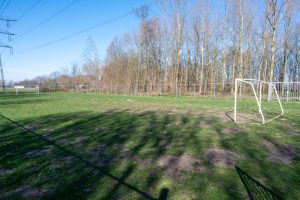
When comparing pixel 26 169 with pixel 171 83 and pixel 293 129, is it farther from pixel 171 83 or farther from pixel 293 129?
pixel 171 83

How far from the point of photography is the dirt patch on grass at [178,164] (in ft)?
13.5

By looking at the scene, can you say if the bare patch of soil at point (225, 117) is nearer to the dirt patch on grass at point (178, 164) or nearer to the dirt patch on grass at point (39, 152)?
the dirt patch on grass at point (178, 164)

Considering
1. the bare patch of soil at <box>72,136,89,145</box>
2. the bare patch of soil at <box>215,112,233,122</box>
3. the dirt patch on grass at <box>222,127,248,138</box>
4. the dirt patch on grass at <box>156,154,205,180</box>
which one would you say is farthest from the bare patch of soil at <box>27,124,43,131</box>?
the bare patch of soil at <box>215,112,233,122</box>

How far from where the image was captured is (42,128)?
8.24 metres

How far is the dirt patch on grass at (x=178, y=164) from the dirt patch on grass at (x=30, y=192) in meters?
1.93

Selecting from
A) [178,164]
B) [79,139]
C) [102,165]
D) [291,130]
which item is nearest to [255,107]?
[291,130]

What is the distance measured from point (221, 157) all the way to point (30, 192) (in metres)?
3.53

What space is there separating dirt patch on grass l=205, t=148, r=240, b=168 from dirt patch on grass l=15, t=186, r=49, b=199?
9.79 ft

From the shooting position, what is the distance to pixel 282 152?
5.34 meters

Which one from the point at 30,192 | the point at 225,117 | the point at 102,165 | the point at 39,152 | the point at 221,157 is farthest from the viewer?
the point at 225,117

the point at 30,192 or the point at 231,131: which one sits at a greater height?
the point at 231,131

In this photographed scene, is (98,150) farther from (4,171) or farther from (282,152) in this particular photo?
(282,152)

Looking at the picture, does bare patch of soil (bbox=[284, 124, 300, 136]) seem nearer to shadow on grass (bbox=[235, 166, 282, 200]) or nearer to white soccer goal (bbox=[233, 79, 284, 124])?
white soccer goal (bbox=[233, 79, 284, 124])

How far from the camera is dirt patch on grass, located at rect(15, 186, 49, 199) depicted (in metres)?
3.23
